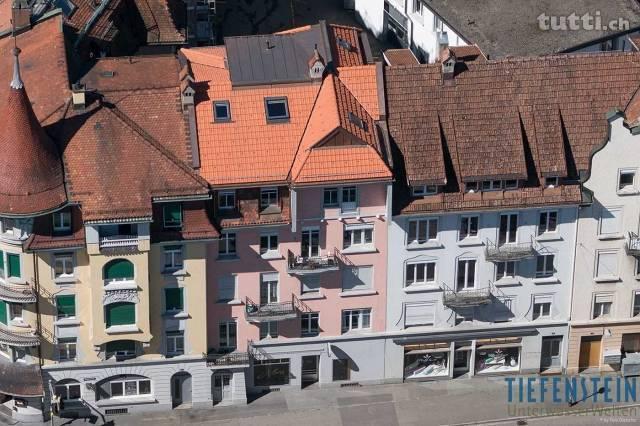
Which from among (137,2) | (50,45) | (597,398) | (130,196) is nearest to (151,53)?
(137,2)

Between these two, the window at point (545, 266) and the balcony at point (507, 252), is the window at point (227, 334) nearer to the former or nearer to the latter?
the balcony at point (507, 252)

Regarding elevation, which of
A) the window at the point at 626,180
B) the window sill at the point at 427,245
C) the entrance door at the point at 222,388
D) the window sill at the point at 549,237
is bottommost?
the entrance door at the point at 222,388

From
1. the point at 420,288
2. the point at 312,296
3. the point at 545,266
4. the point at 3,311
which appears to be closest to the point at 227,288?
the point at 312,296

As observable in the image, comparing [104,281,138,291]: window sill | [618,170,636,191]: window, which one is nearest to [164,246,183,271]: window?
[104,281,138,291]: window sill

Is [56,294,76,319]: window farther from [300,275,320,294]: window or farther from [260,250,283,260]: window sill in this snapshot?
[300,275,320,294]: window

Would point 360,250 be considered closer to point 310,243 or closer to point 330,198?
point 310,243

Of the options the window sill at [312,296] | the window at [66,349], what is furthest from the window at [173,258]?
the window sill at [312,296]

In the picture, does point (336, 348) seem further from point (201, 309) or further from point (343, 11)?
point (343, 11)
